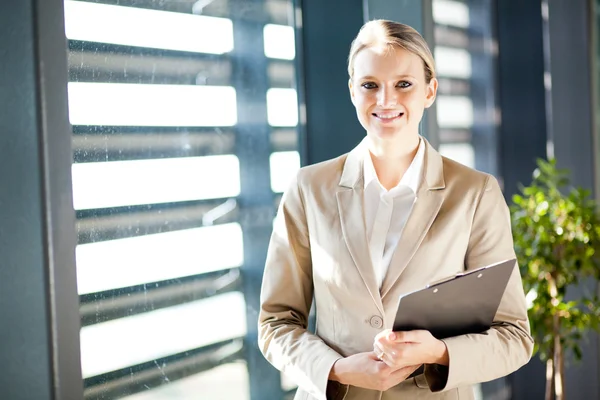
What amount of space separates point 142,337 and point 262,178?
794mm

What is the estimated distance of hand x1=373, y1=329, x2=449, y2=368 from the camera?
144cm

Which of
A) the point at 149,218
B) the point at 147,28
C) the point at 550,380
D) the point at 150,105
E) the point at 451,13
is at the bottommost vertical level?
the point at 550,380

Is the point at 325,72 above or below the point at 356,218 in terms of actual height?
above

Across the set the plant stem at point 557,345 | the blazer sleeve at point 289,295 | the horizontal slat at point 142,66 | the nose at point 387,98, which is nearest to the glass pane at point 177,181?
the horizontal slat at point 142,66

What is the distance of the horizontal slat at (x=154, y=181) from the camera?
187cm

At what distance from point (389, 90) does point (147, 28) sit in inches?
34.4

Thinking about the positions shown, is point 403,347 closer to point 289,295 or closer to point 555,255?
point 289,295

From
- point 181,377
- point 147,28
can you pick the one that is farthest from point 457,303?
A: point 147,28

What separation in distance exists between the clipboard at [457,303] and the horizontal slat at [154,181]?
0.91 metres

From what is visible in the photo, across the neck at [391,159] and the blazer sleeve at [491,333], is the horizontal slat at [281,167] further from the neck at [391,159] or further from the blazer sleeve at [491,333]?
the blazer sleeve at [491,333]

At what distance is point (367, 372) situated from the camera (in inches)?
58.4

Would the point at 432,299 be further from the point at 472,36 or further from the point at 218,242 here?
the point at 472,36

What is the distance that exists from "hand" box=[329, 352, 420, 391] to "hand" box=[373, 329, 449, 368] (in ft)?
0.07

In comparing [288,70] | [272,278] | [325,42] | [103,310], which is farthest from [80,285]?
[325,42]
